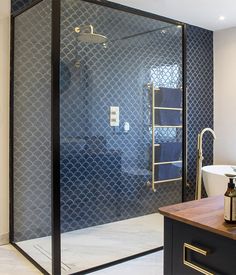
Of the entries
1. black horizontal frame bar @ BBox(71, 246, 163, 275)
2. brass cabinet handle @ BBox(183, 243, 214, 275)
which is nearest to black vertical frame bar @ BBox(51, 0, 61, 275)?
black horizontal frame bar @ BBox(71, 246, 163, 275)

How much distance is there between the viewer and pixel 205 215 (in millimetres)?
1227

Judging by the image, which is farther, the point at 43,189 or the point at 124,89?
the point at 124,89

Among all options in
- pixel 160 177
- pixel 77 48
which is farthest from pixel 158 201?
pixel 77 48

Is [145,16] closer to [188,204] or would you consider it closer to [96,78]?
[96,78]

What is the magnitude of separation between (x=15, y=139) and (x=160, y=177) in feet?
5.99

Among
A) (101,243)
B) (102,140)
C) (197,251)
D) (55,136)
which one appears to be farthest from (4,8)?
(197,251)

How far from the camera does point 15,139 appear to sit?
9.99ft

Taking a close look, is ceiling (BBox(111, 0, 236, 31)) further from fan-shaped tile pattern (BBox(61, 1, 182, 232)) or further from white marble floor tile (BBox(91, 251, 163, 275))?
white marble floor tile (BBox(91, 251, 163, 275))

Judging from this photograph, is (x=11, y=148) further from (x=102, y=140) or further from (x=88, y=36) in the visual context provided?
(x=88, y=36)

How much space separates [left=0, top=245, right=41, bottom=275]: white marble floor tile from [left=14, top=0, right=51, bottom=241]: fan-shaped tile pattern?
0.18 m

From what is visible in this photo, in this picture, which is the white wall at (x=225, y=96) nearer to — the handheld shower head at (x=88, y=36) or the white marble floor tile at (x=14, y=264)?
the handheld shower head at (x=88, y=36)

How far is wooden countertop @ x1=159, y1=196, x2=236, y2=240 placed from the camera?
1.07 metres

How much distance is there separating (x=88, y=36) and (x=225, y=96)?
7.43 ft

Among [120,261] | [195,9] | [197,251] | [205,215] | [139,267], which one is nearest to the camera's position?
[197,251]
